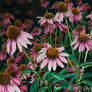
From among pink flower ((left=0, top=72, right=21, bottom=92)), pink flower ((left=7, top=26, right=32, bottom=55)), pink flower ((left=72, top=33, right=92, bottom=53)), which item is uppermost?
pink flower ((left=7, top=26, right=32, bottom=55))

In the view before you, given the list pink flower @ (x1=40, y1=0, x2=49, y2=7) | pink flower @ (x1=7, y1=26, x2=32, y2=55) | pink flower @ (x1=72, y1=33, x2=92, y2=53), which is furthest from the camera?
pink flower @ (x1=40, y1=0, x2=49, y2=7)

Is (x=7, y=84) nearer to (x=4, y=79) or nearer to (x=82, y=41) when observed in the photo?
(x=4, y=79)

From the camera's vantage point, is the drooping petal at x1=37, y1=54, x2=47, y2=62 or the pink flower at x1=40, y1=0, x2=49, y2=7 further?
the pink flower at x1=40, y1=0, x2=49, y2=7

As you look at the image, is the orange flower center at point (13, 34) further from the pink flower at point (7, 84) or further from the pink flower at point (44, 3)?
the pink flower at point (44, 3)

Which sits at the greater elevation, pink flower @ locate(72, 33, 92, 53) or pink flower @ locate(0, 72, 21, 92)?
pink flower @ locate(72, 33, 92, 53)

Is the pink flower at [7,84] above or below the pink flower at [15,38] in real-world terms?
below

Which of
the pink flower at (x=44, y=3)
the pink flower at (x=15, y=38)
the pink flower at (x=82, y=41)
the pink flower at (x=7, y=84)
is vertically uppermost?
the pink flower at (x=44, y=3)

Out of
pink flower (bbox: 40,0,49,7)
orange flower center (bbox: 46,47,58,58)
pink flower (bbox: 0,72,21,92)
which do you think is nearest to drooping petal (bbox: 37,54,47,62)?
orange flower center (bbox: 46,47,58,58)

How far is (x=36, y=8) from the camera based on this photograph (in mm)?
2092

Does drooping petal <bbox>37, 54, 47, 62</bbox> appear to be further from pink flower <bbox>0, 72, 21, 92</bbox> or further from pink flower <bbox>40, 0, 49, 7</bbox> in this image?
pink flower <bbox>40, 0, 49, 7</bbox>

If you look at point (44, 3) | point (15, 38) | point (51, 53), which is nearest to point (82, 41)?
point (51, 53)

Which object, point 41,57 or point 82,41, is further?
point 82,41

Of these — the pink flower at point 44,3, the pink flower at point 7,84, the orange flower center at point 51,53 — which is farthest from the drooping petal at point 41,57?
the pink flower at point 44,3

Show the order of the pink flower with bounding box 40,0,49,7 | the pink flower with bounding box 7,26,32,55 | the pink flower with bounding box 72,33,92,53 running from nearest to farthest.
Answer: the pink flower with bounding box 7,26,32,55 → the pink flower with bounding box 72,33,92,53 → the pink flower with bounding box 40,0,49,7
